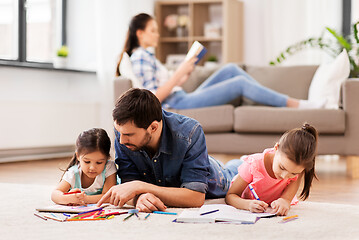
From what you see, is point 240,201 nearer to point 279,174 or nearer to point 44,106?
point 279,174

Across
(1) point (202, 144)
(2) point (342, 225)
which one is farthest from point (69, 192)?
(2) point (342, 225)

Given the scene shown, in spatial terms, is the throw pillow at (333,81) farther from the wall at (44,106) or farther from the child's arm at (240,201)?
the wall at (44,106)

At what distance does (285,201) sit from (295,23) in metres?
4.02

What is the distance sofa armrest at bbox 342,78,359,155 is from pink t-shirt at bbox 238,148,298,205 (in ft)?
4.42

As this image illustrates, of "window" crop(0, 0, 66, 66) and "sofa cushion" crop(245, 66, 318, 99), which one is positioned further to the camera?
"window" crop(0, 0, 66, 66)

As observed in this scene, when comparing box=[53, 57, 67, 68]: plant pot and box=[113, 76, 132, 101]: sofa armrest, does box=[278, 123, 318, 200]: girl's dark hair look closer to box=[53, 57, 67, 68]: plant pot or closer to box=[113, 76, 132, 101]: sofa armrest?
box=[113, 76, 132, 101]: sofa armrest

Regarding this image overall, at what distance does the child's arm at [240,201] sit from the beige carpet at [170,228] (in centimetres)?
8

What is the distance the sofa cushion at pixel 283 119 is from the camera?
3.18m

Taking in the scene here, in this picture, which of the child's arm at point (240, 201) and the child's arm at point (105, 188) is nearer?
the child's arm at point (240, 201)

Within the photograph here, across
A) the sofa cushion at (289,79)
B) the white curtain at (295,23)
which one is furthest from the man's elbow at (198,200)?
the white curtain at (295,23)

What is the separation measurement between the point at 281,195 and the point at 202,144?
1.14ft

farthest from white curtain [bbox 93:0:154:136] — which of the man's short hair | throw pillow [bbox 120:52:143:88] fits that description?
the man's short hair

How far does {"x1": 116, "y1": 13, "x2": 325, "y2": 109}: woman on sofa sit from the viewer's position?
11.5 feet

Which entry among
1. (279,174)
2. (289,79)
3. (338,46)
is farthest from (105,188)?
(338,46)
